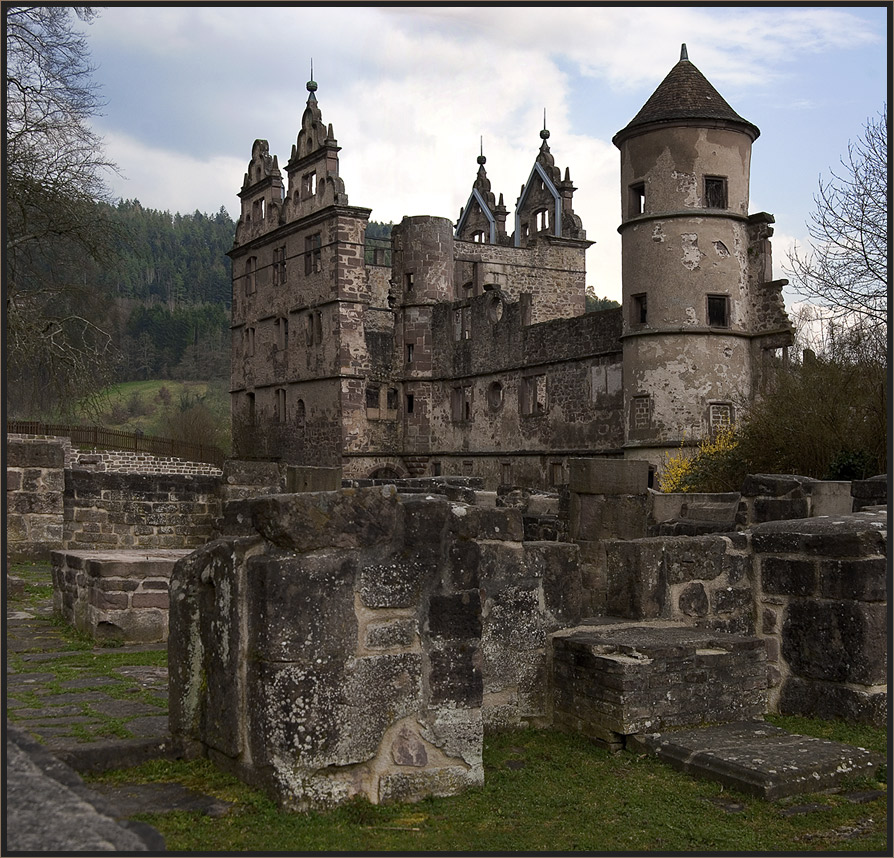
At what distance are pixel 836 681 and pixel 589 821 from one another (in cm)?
259

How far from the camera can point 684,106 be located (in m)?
26.0

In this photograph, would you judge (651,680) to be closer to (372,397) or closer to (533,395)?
(533,395)

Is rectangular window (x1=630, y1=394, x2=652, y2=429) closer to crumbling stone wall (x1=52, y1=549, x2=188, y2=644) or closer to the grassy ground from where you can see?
crumbling stone wall (x1=52, y1=549, x2=188, y2=644)

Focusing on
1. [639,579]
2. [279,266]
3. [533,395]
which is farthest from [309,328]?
[639,579]

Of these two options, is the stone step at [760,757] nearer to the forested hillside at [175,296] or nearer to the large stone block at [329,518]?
the large stone block at [329,518]

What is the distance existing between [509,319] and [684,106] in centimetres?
1024

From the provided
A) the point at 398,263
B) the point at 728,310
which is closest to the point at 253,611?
the point at 728,310

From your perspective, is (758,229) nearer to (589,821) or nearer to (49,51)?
(49,51)

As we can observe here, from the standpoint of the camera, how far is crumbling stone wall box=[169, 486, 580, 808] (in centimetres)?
449

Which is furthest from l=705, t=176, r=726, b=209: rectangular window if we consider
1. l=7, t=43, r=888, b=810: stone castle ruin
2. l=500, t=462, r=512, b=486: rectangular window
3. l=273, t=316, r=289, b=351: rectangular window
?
l=273, t=316, r=289, b=351: rectangular window

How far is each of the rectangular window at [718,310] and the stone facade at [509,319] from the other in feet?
0.17

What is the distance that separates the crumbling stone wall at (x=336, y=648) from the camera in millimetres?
4492

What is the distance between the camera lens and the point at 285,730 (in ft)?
A: 14.6

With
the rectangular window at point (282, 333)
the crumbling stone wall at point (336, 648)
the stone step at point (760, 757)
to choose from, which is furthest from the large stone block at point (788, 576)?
the rectangular window at point (282, 333)
